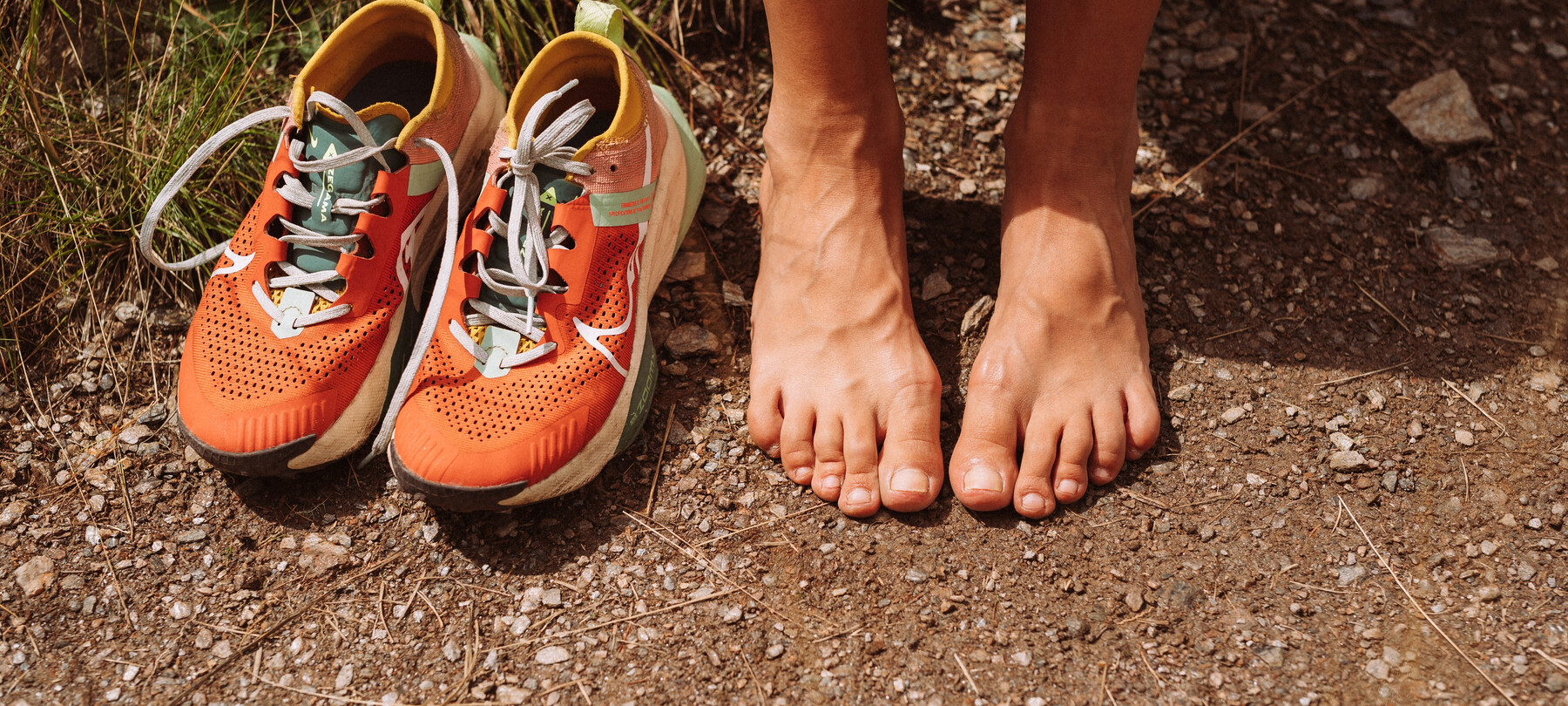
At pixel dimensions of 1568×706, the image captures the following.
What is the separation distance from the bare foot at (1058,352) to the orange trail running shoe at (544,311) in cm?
59

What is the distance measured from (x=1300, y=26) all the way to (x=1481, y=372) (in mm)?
996

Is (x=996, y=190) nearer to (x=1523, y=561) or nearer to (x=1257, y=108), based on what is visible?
(x=1257, y=108)

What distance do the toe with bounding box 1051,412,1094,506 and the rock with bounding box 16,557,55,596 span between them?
1.61m

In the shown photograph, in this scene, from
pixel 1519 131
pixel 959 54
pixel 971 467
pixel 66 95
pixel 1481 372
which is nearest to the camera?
pixel 971 467

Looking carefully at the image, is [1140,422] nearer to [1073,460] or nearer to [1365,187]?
[1073,460]

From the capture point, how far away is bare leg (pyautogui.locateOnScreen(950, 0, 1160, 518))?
1.50 metres

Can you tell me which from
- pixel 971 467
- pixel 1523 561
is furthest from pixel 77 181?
pixel 1523 561

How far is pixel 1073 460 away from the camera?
1.51 metres

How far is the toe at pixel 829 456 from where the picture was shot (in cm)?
153

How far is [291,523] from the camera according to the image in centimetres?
154

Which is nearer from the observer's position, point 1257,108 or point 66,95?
point 66,95

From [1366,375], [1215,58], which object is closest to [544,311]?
[1366,375]

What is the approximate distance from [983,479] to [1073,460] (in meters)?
0.15

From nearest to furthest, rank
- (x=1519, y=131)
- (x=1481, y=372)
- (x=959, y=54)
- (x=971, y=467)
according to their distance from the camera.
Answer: (x=971, y=467), (x=1481, y=372), (x=1519, y=131), (x=959, y=54)
